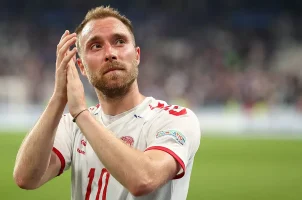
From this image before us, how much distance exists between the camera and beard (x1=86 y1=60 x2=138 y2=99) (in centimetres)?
299

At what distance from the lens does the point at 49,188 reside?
28.2 ft

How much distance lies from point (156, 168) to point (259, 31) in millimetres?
25502

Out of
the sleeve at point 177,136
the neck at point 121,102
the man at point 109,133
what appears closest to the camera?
the man at point 109,133

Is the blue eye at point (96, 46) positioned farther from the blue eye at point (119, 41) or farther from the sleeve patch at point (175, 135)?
the sleeve patch at point (175, 135)

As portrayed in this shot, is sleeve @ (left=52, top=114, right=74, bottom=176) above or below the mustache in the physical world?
below

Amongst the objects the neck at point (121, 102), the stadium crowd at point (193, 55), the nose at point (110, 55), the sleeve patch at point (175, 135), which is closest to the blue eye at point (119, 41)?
the nose at point (110, 55)

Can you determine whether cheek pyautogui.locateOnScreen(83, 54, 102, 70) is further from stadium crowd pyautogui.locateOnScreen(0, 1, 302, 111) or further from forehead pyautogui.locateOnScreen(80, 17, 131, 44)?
stadium crowd pyautogui.locateOnScreen(0, 1, 302, 111)

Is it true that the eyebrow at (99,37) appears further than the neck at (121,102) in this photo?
No

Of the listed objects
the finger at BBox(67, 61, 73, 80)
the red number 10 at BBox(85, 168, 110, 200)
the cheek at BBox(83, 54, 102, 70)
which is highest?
the cheek at BBox(83, 54, 102, 70)

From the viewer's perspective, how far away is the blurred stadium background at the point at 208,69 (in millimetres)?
15141

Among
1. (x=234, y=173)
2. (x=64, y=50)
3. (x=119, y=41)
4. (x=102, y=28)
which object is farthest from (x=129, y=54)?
(x=234, y=173)

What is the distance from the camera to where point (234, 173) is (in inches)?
405

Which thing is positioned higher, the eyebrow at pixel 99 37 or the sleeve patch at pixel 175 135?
the eyebrow at pixel 99 37

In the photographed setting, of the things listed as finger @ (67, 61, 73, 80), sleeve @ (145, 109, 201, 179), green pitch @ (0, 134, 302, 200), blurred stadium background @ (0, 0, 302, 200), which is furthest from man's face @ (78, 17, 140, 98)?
blurred stadium background @ (0, 0, 302, 200)
